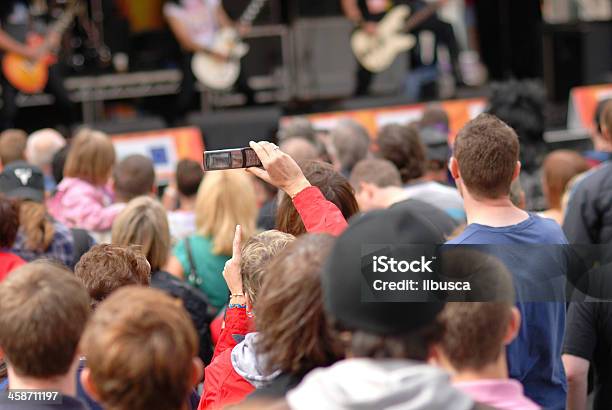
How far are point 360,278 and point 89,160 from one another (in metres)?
3.38

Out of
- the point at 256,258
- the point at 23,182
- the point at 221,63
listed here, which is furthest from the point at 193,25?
the point at 256,258

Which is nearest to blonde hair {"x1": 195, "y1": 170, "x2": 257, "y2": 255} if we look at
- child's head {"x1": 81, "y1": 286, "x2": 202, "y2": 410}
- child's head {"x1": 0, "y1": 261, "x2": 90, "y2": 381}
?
child's head {"x1": 0, "y1": 261, "x2": 90, "y2": 381}

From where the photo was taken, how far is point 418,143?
490cm

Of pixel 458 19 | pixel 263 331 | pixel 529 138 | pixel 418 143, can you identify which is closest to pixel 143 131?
pixel 529 138

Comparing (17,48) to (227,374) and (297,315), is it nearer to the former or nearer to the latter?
(227,374)

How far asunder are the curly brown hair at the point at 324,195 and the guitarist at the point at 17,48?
23.3ft

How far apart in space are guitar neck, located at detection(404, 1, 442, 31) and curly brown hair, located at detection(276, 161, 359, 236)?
8.06 meters

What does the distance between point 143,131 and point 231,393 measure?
697cm

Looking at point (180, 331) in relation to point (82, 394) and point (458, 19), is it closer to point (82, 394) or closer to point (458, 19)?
point (82, 394)

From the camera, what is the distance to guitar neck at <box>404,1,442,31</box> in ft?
36.4

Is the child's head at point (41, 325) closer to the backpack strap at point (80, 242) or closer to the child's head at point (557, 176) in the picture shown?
the backpack strap at point (80, 242)

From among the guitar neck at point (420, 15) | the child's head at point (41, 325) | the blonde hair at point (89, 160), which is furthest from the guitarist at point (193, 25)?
the child's head at point (41, 325)

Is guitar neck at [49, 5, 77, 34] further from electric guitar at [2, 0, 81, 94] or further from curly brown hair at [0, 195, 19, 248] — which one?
curly brown hair at [0, 195, 19, 248]

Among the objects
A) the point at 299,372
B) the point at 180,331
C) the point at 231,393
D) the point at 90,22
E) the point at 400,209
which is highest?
the point at 90,22
